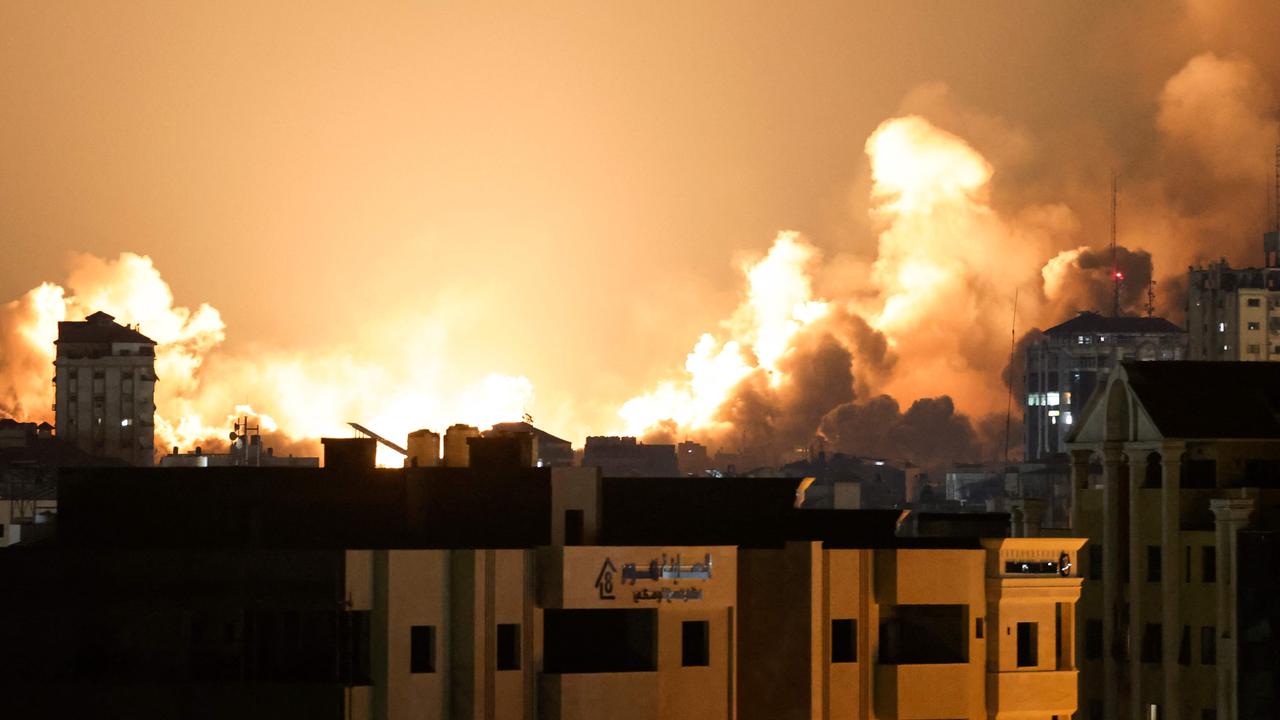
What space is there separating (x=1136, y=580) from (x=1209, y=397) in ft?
27.8

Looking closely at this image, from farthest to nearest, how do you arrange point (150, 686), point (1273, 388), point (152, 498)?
point (1273, 388), point (152, 498), point (150, 686)

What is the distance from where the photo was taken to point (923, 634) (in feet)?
316

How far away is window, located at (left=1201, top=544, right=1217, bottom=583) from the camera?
373 ft

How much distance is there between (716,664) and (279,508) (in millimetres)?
15510

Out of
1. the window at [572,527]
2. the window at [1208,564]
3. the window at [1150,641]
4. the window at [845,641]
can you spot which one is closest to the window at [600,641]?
the window at [572,527]

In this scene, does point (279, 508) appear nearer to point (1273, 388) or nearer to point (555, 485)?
point (555, 485)

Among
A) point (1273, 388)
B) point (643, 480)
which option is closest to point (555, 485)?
point (643, 480)

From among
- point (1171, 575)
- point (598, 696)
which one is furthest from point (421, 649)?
point (1171, 575)

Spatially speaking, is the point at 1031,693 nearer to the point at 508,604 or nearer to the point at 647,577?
the point at 647,577

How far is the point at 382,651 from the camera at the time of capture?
289ft

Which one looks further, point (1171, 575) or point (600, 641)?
point (1171, 575)

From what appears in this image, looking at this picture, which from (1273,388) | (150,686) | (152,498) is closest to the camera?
(150,686)

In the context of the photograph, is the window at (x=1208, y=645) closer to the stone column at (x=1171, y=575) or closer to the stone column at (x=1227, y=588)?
the stone column at (x=1171, y=575)

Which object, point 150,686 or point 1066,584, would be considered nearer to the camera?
point 150,686
